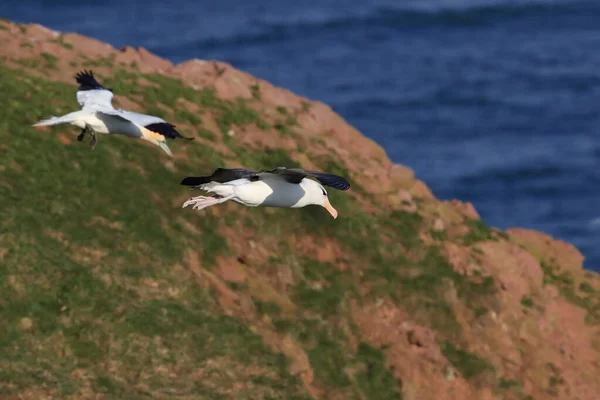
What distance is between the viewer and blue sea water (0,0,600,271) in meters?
80.8

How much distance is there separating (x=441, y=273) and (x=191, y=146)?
7082 mm

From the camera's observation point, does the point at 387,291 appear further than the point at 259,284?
Yes

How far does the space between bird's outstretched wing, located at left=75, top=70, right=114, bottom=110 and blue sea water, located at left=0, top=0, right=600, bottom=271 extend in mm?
45039

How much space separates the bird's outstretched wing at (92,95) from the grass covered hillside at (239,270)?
357cm

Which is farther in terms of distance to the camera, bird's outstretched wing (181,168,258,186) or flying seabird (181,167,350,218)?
bird's outstretched wing (181,168,258,186)

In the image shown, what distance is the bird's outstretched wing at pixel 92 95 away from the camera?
1039 inches

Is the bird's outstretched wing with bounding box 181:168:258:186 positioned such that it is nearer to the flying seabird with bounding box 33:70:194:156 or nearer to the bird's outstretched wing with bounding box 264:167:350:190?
the bird's outstretched wing with bounding box 264:167:350:190

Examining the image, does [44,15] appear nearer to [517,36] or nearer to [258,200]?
[517,36]

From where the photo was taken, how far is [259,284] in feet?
106

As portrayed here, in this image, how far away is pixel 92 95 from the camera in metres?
27.3

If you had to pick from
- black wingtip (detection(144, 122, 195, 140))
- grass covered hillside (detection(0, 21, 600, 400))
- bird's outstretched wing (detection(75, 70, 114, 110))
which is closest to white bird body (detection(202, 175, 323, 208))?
black wingtip (detection(144, 122, 195, 140))

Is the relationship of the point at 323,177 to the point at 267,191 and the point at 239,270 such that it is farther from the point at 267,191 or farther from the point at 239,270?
the point at 239,270

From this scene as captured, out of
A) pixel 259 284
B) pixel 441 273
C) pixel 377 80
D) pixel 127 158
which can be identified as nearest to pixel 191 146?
pixel 127 158

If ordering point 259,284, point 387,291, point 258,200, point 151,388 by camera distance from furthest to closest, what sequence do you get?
point 387,291 < point 259,284 < point 151,388 < point 258,200
